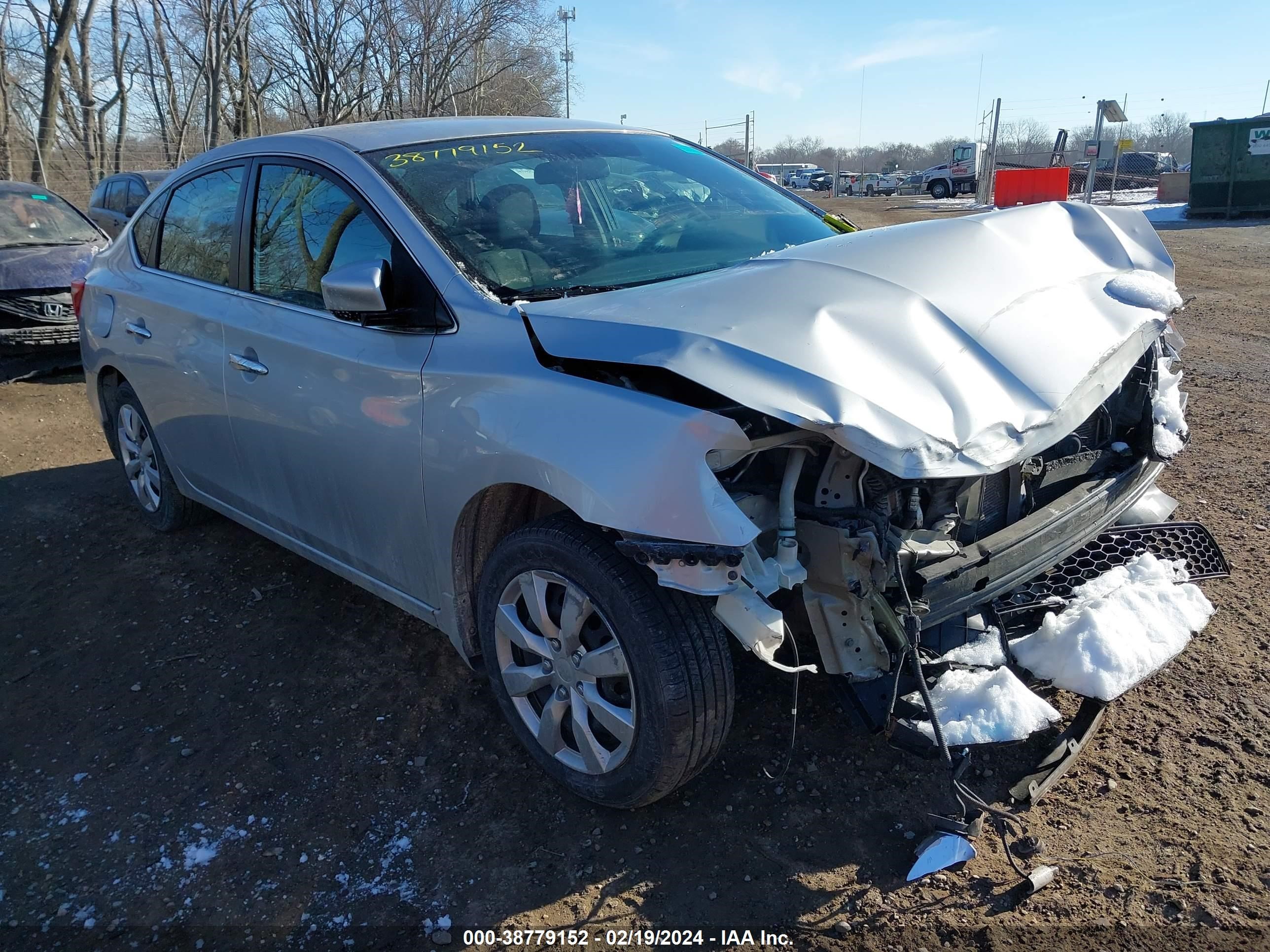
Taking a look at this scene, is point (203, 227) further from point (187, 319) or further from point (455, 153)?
point (455, 153)

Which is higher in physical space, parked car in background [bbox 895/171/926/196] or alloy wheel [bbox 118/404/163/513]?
parked car in background [bbox 895/171/926/196]

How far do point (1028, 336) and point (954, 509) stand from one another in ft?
1.69

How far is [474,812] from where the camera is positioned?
264 cm

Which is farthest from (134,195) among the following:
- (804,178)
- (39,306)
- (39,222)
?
(804,178)

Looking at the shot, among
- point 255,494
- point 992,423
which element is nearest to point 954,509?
point 992,423

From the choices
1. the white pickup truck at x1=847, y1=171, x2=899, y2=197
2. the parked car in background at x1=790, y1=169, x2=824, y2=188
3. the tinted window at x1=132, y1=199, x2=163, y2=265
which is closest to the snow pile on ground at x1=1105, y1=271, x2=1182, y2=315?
the tinted window at x1=132, y1=199, x2=163, y2=265

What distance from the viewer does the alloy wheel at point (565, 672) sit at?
2.41m

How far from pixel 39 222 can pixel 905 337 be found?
1006 centimetres

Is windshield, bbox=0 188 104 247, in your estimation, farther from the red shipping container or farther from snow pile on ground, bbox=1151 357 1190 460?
snow pile on ground, bbox=1151 357 1190 460

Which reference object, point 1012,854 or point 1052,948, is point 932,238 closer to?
point 1012,854

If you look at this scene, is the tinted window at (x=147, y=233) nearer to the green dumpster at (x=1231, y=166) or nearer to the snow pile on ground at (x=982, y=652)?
the snow pile on ground at (x=982, y=652)

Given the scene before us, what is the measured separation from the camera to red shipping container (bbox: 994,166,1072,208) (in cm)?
740

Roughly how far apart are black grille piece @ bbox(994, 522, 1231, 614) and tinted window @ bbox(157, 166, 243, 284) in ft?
10.6

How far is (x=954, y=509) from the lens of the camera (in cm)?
249
